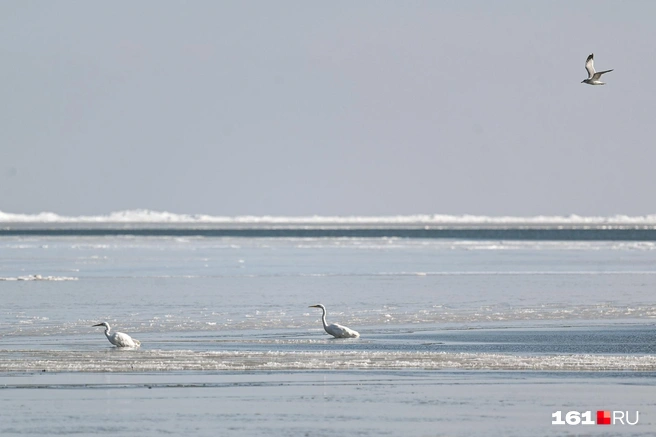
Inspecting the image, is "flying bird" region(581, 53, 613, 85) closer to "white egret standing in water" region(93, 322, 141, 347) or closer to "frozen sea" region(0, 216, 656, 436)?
"frozen sea" region(0, 216, 656, 436)

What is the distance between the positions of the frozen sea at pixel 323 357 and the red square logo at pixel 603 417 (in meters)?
0.25

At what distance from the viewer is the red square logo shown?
1192cm

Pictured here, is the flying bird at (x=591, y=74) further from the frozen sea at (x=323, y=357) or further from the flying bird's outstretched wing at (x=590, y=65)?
the frozen sea at (x=323, y=357)

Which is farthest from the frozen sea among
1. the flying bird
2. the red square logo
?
the flying bird

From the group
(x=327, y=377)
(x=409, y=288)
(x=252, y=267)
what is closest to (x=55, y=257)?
(x=252, y=267)

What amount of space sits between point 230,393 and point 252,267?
101 feet

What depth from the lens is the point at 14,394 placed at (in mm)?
13438

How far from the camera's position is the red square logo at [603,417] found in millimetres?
11922

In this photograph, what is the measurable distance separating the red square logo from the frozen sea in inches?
9.8

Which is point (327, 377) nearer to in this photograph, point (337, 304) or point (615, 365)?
point (615, 365)

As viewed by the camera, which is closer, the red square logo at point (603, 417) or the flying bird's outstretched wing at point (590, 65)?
the red square logo at point (603, 417)

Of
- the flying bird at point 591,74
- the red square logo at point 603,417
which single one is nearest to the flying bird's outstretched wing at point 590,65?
the flying bird at point 591,74

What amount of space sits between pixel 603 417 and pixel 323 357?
5.61 m

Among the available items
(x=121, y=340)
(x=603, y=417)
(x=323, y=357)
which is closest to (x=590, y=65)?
(x=323, y=357)
